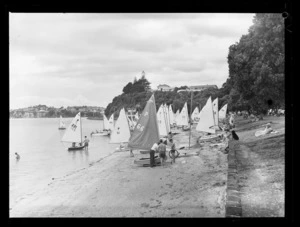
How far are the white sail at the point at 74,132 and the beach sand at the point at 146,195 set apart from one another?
13773 millimetres

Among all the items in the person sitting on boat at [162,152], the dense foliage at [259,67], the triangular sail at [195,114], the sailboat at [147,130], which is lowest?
the person sitting on boat at [162,152]

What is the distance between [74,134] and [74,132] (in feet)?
0.78

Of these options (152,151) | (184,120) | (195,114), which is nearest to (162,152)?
(152,151)

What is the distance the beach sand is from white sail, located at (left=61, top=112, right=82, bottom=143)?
45.2 ft

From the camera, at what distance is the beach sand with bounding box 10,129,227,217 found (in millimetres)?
6421

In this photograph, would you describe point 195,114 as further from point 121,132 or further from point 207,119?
point 121,132

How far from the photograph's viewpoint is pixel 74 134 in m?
26.4

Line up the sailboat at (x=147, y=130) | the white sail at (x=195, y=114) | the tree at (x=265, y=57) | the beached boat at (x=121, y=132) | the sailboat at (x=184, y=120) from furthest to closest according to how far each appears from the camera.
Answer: the white sail at (x=195, y=114) < the sailboat at (x=184, y=120) < the beached boat at (x=121, y=132) < the sailboat at (x=147, y=130) < the tree at (x=265, y=57)

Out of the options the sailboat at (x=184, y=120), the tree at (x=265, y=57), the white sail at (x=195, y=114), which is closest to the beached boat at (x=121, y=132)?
the tree at (x=265, y=57)

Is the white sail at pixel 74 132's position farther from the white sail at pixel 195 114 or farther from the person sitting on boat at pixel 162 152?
the white sail at pixel 195 114

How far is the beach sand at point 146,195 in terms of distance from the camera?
253 inches
